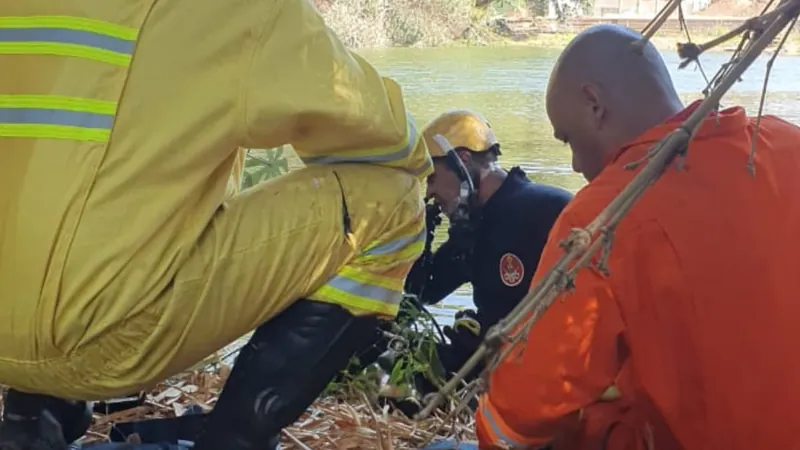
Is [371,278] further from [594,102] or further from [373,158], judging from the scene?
[594,102]

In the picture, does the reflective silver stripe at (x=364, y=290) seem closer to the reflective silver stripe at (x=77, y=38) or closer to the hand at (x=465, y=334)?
the reflective silver stripe at (x=77, y=38)

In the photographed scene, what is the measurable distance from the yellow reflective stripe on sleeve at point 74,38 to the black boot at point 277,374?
1.79 feet

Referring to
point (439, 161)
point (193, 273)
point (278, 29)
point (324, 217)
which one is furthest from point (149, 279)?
point (439, 161)

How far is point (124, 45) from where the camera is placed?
5.79 ft

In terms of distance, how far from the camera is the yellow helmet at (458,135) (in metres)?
3.40

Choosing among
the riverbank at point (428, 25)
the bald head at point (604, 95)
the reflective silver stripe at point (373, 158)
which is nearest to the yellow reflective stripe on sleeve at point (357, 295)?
the reflective silver stripe at point (373, 158)

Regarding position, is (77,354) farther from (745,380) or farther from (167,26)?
(745,380)

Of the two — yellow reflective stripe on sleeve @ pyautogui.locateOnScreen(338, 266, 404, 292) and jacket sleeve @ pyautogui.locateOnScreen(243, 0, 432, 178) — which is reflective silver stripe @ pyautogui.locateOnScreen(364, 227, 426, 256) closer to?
yellow reflective stripe on sleeve @ pyautogui.locateOnScreen(338, 266, 404, 292)

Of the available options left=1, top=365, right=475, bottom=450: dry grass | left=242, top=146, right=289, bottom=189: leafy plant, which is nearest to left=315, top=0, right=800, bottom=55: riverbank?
left=242, top=146, right=289, bottom=189: leafy plant

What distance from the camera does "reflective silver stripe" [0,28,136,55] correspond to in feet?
5.77

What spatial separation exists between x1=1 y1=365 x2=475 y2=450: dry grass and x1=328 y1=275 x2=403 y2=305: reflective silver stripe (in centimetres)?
58

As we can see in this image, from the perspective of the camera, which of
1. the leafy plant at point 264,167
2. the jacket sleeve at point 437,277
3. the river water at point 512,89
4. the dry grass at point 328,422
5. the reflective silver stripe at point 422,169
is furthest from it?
the river water at point 512,89

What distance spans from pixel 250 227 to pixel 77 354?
14.0 inches

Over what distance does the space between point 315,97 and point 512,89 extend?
6.73 meters
